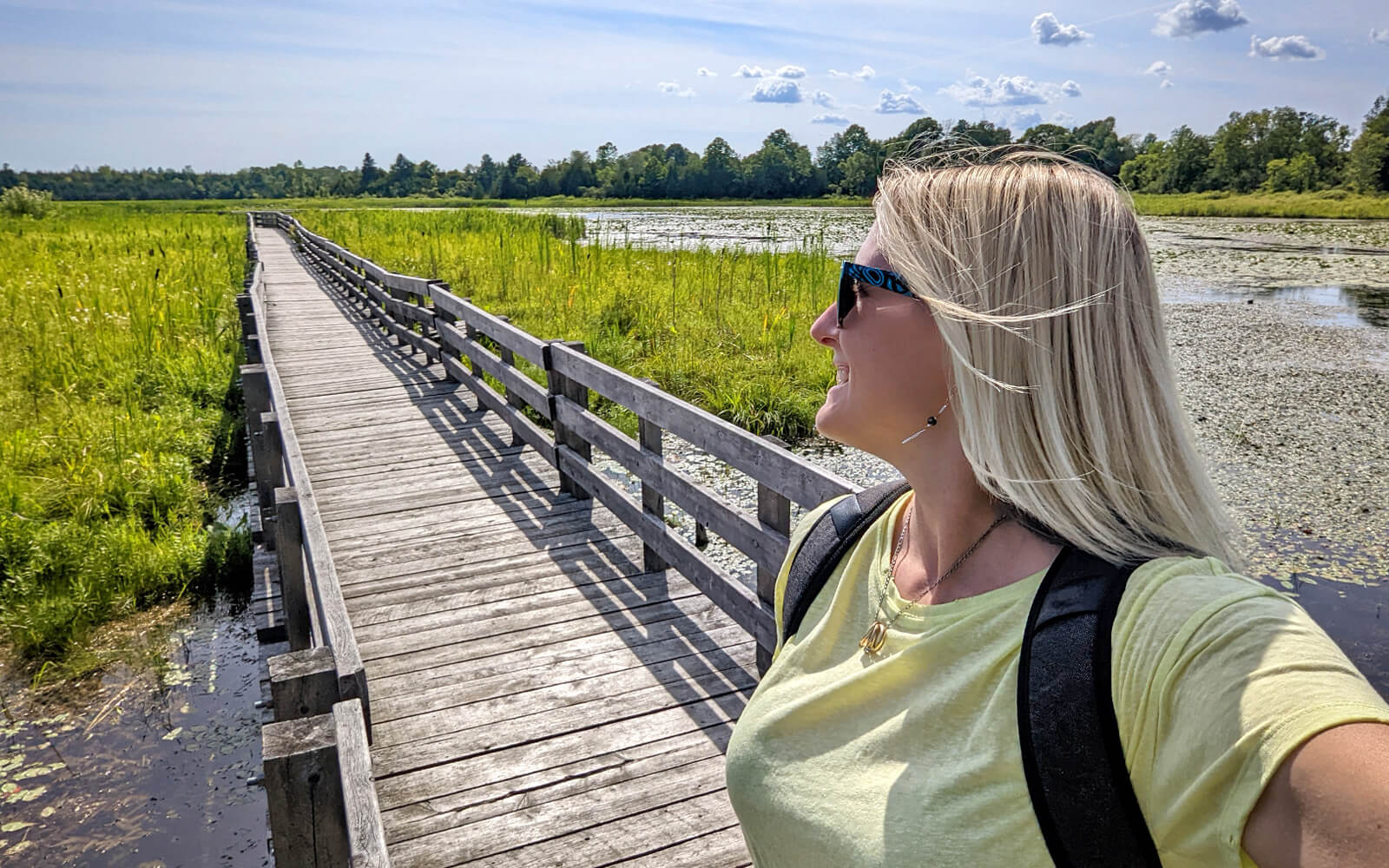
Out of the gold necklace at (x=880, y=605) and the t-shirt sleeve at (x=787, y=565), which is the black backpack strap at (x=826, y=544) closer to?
the t-shirt sleeve at (x=787, y=565)

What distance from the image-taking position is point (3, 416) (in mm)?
8891

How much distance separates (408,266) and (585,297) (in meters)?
6.74

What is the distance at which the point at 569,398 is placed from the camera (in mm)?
5480

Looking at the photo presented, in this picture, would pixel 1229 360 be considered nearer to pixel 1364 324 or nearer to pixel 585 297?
pixel 1364 324

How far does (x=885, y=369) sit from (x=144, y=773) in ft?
15.4

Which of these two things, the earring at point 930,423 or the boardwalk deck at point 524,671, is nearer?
the earring at point 930,423

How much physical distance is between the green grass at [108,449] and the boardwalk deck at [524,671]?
→ 142cm

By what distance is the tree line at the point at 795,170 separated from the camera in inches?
59.0

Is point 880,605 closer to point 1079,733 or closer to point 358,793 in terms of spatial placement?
point 1079,733

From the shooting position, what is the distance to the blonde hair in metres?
1.00

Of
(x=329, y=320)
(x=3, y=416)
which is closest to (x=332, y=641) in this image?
(x=3, y=416)

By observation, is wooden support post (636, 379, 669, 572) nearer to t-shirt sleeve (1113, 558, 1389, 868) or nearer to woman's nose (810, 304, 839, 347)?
woman's nose (810, 304, 839, 347)

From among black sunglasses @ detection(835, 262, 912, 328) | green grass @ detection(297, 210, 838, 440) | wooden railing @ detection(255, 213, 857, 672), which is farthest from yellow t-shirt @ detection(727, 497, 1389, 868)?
green grass @ detection(297, 210, 838, 440)

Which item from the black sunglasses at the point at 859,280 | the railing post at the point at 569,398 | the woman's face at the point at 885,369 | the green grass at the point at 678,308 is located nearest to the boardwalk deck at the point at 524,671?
the railing post at the point at 569,398
